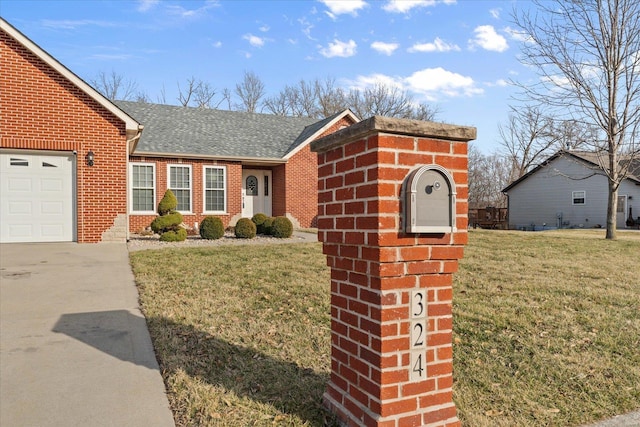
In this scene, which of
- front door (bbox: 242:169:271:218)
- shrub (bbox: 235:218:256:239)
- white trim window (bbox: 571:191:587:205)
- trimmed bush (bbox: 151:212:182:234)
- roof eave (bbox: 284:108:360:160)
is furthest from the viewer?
white trim window (bbox: 571:191:587:205)

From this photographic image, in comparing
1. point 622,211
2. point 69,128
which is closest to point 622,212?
point 622,211

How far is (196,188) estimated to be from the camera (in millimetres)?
16547

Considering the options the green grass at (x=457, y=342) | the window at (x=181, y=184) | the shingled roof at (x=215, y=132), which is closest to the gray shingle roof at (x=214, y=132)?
the shingled roof at (x=215, y=132)

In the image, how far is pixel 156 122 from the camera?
704 inches

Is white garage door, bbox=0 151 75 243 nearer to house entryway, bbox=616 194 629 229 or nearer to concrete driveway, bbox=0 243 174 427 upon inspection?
concrete driveway, bbox=0 243 174 427

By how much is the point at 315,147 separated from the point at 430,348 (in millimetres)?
1450

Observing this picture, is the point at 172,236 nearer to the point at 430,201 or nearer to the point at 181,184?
the point at 181,184

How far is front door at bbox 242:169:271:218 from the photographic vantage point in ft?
60.6

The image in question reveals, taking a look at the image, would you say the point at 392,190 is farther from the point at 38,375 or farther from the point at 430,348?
the point at 38,375

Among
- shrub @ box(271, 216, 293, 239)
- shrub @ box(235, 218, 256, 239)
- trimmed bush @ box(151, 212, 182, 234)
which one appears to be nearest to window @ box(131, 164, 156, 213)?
trimmed bush @ box(151, 212, 182, 234)

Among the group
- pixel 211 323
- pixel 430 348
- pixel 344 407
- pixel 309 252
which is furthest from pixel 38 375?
pixel 309 252

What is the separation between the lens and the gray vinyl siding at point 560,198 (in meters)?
27.3

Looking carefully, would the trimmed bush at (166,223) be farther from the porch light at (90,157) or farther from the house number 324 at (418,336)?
the house number 324 at (418,336)

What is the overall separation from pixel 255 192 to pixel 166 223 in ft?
21.0
